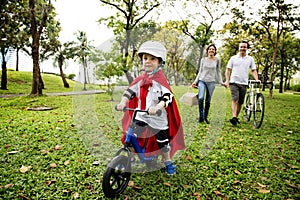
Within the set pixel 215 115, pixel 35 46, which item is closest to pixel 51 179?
pixel 215 115

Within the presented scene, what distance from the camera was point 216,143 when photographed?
4.24m

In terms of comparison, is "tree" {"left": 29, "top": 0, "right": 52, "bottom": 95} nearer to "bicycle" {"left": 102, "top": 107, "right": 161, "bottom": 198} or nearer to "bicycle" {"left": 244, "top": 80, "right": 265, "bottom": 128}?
"bicycle" {"left": 244, "top": 80, "right": 265, "bottom": 128}

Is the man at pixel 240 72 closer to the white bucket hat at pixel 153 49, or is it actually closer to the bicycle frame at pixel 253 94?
the bicycle frame at pixel 253 94

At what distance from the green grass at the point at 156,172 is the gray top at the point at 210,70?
116 centimetres

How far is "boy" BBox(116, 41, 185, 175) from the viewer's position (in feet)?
7.29

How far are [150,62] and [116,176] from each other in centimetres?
119

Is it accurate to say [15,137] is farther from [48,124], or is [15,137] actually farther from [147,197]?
[147,197]

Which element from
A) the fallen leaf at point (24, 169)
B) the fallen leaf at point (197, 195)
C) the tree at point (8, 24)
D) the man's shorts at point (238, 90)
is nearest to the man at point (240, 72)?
the man's shorts at point (238, 90)

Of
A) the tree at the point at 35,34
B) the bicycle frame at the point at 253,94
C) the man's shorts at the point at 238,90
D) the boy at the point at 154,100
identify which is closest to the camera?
the boy at the point at 154,100

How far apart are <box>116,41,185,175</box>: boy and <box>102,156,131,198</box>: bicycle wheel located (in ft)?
1.22

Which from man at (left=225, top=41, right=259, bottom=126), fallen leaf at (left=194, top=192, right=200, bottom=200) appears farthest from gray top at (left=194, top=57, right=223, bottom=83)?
fallen leaf at (left=194, top=192, right=200, bottom=200)

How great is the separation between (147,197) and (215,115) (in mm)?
5535

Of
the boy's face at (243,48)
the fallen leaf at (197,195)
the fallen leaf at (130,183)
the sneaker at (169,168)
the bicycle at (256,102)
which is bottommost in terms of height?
the fallen leaf at (197,195)

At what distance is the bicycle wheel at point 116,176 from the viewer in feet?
6.82
